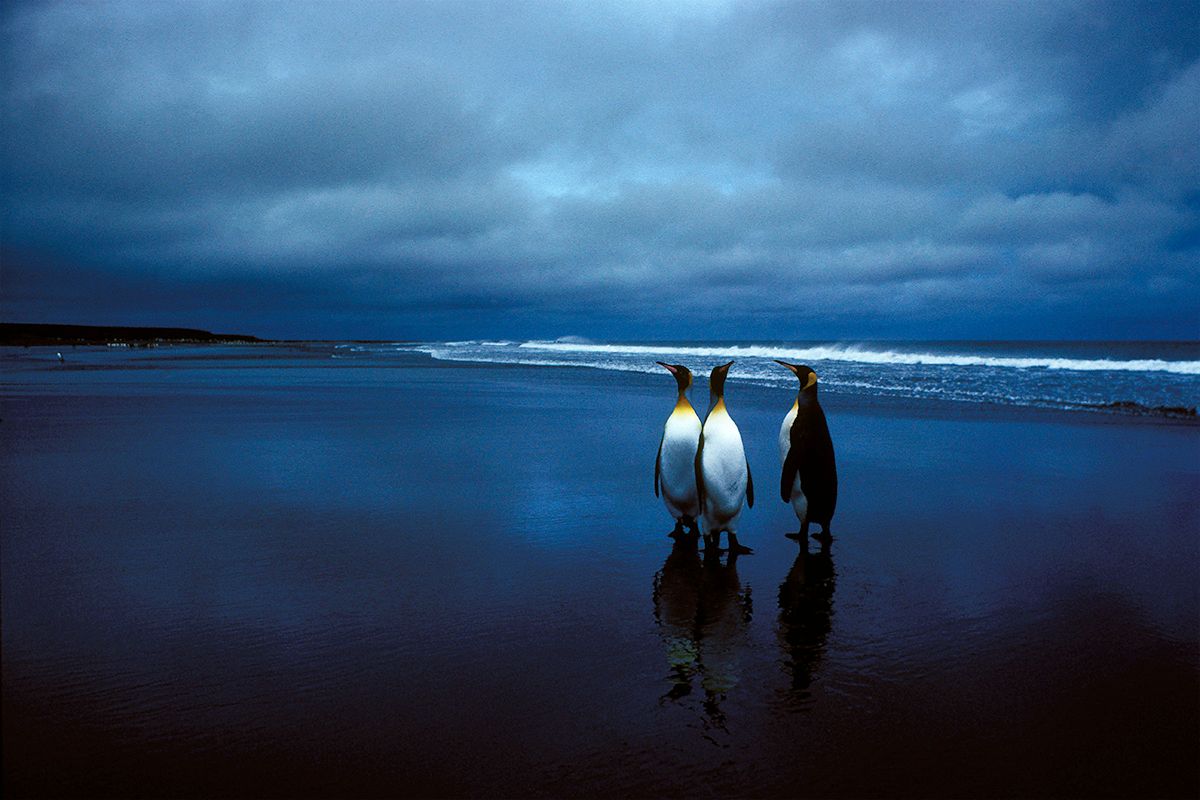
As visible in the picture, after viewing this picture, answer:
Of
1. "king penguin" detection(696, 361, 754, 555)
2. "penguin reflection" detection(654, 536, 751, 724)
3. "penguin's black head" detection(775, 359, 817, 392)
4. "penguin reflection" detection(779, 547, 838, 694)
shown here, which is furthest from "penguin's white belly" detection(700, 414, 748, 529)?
"penguin's black head" detection(775, 359, 817, 392)

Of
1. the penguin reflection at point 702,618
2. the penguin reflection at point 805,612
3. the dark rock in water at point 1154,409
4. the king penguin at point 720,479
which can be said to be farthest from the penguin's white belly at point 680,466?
the dark rock in water at point 1154,409

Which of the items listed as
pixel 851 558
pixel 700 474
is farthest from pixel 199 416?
pixel 851 558

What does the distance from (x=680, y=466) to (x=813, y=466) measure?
89 centimetres

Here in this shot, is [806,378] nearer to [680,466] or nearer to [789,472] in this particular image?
[789,472]

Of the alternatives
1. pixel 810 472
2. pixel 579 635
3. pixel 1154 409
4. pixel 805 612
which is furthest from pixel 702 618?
pixel 1154 409

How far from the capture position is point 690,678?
3.19 m

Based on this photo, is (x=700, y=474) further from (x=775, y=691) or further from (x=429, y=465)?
(x=429, y=465)

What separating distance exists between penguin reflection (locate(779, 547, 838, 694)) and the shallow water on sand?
0.02 metres

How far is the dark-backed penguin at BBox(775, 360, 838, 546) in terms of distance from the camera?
541 cm

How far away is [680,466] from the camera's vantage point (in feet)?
17.8

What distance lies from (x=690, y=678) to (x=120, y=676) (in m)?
2.24

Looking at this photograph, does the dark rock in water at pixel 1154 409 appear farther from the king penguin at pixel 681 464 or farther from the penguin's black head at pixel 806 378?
the king penguin at pixel 681 464

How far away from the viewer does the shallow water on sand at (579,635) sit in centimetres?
260

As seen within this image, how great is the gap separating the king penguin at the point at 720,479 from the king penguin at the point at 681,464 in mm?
107
